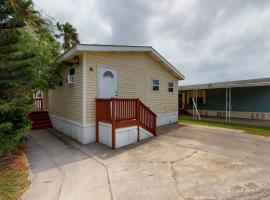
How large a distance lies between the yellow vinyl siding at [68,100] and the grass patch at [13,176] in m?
2.49

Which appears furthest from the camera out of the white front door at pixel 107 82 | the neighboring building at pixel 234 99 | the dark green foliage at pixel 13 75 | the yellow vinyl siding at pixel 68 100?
the neighboring building at pixel 234 99

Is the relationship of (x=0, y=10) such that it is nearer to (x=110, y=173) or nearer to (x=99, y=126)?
(x=99, y=126)

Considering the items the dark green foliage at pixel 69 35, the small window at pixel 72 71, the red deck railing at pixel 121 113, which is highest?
the dark green foliage at pixel 69 35

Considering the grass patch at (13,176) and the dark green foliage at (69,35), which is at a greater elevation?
the dark green foliage at (69,35)

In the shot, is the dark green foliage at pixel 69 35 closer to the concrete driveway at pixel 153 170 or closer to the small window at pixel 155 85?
the small window at pixel 155 85

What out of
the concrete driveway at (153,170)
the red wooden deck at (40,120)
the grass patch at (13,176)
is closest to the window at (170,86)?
the concrete driveway at (153,170)

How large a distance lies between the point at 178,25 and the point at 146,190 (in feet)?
32.9

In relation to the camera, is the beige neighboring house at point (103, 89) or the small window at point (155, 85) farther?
the small window at point (155, 85)

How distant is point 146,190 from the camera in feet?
10.9

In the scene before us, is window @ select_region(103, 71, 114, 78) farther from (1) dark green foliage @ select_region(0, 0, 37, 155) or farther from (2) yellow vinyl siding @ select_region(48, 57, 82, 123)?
(1) dark green foliage @ select_region(0, 0, 37, 155)

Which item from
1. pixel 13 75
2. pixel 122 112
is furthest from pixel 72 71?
pixel 122 112

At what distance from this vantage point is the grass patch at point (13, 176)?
3.28 metres

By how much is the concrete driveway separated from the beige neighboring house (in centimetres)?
65

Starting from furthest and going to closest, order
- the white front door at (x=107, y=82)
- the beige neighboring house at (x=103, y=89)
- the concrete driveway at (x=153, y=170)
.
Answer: the white front door at (x=107, y=82), the beige neighboring house at (x=103, y=89), the concrete driveway at (x=153, y=170)
